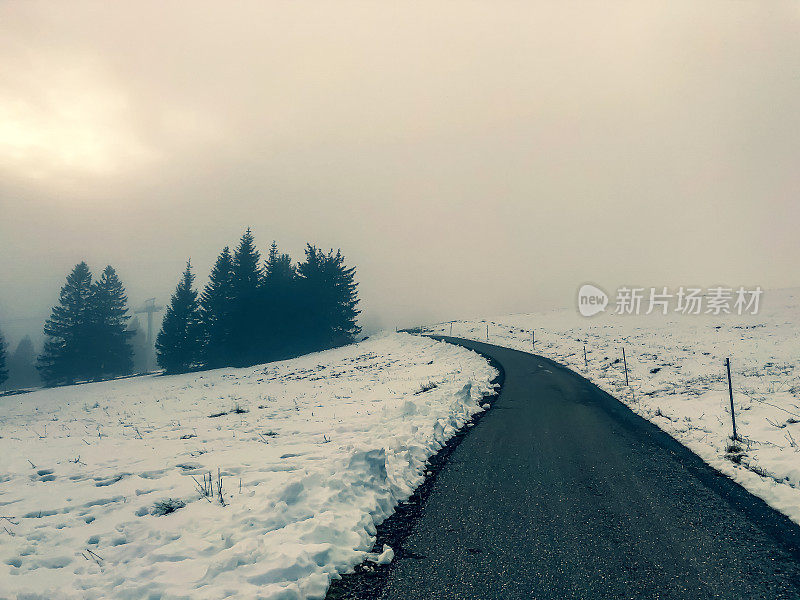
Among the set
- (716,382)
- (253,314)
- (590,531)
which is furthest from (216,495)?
(253,314)

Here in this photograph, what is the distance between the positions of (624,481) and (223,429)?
1037cm

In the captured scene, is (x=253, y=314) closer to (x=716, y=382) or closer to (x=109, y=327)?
(x=109, y=327)

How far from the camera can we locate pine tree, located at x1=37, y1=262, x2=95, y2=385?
46938 millimetres

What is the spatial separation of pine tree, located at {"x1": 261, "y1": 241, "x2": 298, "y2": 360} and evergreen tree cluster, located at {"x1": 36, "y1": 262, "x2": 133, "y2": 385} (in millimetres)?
25387

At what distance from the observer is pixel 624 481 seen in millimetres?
6438

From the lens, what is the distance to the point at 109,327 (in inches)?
2024

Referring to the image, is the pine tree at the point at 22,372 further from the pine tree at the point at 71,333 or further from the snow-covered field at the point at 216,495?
the snow-covered field at the point at 216,495

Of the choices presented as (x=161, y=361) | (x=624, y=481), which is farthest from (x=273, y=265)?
(x=624, y=481)

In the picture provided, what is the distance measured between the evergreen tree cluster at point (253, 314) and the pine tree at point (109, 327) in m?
11.9

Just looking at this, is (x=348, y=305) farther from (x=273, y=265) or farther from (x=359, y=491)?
(x=359, y=491)

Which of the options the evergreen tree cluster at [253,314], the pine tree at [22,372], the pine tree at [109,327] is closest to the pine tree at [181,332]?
the evergreen tree cluster at [253,314]

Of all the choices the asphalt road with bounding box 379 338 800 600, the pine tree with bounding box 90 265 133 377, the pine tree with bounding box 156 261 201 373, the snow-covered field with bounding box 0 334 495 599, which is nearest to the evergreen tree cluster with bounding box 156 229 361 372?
the pine tree with bounding box 156 261 201 373

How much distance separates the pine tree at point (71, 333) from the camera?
154 ft

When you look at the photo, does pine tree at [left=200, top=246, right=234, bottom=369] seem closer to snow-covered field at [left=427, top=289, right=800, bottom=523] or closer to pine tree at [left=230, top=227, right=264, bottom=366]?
pine tree at [left=230, top=227, right=264, bottom=366]
